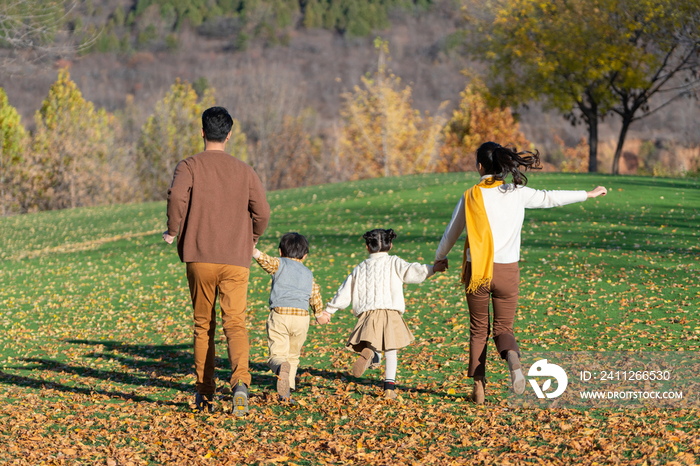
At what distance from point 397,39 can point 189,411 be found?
137 metres

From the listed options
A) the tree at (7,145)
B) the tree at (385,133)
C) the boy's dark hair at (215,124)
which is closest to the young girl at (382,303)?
the boy's dark hair at (215,124)

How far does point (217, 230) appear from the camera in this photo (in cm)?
503

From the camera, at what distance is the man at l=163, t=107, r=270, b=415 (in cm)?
501

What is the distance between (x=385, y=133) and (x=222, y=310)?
5238 centimetres

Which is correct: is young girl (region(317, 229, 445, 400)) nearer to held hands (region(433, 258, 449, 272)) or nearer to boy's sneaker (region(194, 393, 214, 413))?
held hands (region(433, 258, 449, 272))

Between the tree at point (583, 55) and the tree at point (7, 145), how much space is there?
93.0ft

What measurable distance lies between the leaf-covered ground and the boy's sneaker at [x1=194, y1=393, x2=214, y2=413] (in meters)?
0.07

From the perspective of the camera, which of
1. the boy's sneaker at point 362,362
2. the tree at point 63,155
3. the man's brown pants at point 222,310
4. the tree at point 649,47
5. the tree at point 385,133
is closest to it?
the man's brown pants at point 222,310

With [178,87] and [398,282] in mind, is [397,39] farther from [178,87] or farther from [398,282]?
[398,282]

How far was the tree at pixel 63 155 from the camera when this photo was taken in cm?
4234

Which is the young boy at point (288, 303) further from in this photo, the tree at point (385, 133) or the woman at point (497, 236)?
the tree at point (385, 133)

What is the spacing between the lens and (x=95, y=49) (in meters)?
121

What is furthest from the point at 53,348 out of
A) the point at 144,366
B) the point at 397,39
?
the point at 397,39

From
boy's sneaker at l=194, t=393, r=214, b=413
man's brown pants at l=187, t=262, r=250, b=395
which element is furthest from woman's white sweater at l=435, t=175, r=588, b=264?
boy's sneaker at l=194, t=393, r=214, b=413
